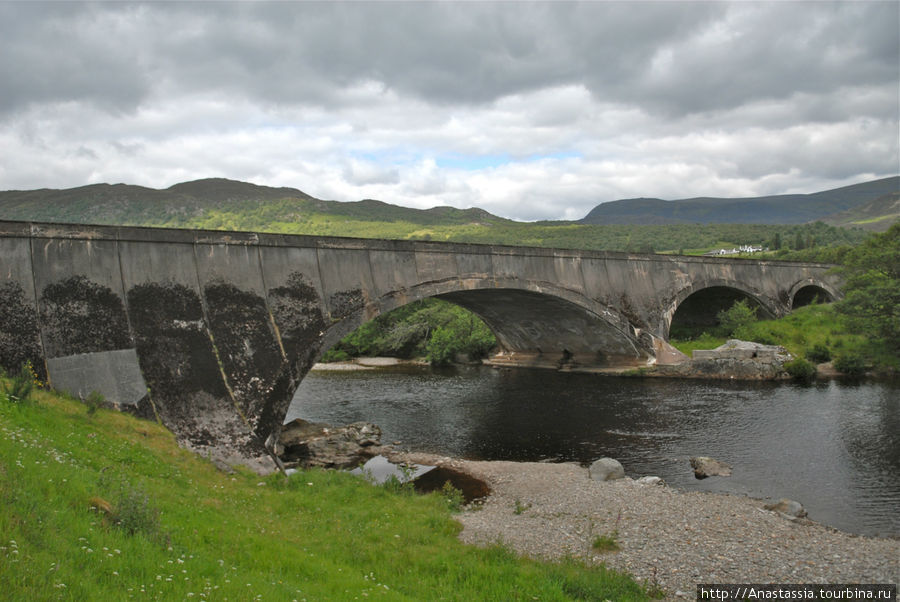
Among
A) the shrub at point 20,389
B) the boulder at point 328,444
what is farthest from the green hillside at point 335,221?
the shrub at point 20,389

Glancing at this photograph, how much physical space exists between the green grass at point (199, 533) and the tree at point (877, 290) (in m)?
31.2

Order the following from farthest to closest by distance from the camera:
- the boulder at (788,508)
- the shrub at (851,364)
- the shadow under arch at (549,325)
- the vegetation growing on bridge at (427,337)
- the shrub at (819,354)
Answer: the vegetation growing on bridge at (427,337) < the shrub at (819,354) < the shadow under arch at (549,325) < the shrub at (851,364) < the boulder at (788,508)

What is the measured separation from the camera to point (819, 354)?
3591cm

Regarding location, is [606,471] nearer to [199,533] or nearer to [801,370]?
[199,533]

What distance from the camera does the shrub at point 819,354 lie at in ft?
118

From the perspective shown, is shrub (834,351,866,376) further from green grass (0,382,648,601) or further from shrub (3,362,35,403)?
shrub (3,362,35,403)

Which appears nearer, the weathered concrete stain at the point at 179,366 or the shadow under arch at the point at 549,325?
the weathered concrete stain at the point at 179,366

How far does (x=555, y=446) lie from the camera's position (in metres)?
22.2

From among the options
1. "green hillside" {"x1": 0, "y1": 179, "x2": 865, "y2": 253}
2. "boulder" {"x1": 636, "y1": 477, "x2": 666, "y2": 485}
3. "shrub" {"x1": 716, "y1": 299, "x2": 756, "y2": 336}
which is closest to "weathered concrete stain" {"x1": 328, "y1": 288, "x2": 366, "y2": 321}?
"boulder" {"x1": 636, "y1": 477, "x2": 666, "y2": 485}

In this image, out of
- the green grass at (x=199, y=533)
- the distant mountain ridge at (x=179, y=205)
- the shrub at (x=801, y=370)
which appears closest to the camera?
the green grass at (x=199, y=533)

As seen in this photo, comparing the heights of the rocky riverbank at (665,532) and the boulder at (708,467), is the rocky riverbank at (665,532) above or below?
above

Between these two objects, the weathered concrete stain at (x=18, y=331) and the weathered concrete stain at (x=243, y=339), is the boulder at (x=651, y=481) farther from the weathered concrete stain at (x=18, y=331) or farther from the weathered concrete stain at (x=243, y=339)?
the weathered concrete stain at (x=18, y=331)

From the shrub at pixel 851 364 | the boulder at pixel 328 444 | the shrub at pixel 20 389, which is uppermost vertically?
the shrub at pixel 20 389

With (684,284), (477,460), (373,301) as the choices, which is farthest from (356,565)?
(684,284)
